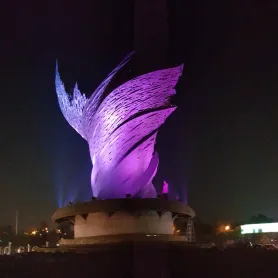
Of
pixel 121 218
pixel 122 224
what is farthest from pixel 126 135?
pixel 122 224

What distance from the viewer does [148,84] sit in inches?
1029

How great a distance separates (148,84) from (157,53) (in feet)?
10.8

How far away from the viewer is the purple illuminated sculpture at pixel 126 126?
2611 cm

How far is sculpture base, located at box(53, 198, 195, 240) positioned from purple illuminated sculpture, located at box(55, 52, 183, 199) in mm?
2324

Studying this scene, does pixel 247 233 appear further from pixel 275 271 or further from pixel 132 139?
pixel 275 271

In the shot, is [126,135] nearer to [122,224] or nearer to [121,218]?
[121,218]

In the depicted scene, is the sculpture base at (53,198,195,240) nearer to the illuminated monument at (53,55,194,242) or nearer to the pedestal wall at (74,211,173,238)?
the pedestal wall at (74,211,173,238)

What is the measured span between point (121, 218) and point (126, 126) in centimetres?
520

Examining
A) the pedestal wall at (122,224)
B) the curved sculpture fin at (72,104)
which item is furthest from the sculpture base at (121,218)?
the curved sculpture fin at (72,104)

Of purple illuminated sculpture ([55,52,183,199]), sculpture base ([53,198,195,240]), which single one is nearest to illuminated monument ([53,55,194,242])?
purple illuminated sculpture ([55,52,183,199])

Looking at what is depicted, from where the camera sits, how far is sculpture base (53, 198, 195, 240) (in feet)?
77.9

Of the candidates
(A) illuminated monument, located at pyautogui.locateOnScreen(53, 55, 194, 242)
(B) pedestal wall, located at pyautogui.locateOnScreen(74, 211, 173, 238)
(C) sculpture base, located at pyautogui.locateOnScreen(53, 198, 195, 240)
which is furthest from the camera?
(A) illuminated monument, located at pyautogui.locateOnScreen(53, 55, 194, 242)

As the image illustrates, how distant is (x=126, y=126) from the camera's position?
2620 centimetres

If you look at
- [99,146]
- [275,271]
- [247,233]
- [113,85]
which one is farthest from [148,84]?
[247,233]
